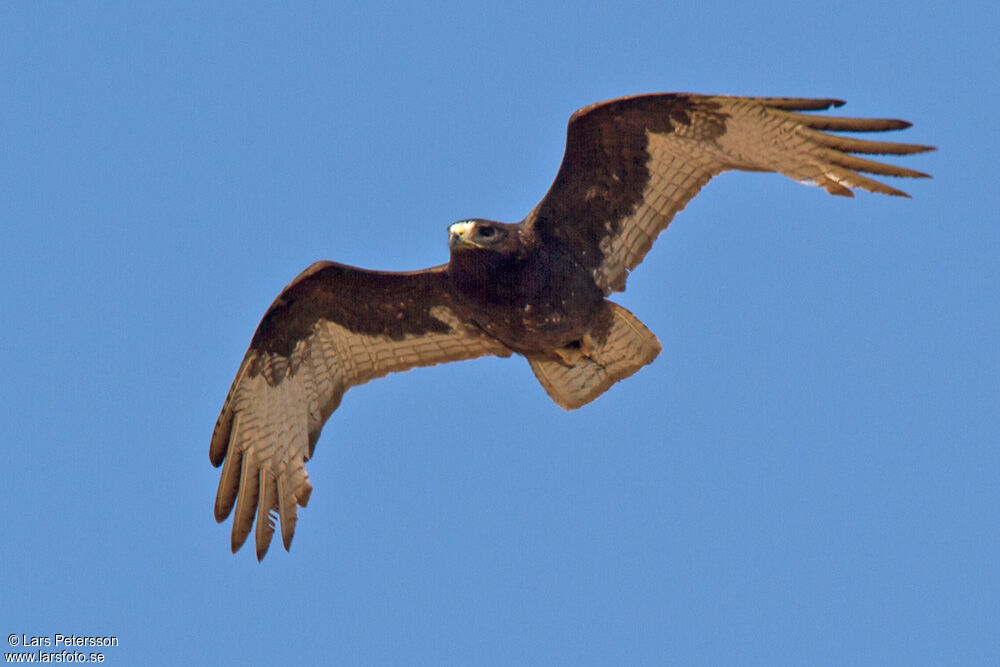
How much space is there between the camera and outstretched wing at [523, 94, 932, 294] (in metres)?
11.0

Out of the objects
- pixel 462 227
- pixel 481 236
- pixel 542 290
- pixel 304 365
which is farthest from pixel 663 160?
pixel 304 365

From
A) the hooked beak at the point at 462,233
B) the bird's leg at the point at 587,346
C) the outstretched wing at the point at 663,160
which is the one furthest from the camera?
the bird's leg at the point at 587,346

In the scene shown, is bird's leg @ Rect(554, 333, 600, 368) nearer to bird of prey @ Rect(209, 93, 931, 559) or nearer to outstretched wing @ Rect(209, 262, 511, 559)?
bird of prey @ Rect(209, 93, 931, 559)

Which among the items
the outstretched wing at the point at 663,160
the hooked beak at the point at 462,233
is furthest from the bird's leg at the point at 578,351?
the hooked beak at the point at 462,233

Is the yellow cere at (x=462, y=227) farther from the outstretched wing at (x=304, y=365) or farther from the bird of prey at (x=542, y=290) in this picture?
the outstretched wing at (x=304, y=365)

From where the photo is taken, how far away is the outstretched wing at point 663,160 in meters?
11.0

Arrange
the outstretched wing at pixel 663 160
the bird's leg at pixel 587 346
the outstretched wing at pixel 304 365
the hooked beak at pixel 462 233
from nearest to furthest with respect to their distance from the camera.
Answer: the outstretched wing at pixel 663 160 → the hooked beak at pixel 462 233 → the bird's leg at pixel 587 346 → the outstretched wing at pixel 304 365

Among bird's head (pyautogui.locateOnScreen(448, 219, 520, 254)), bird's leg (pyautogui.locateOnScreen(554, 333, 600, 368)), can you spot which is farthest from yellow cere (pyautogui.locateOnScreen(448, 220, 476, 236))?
bird's leg (pyautogui.locateOnScreen(554, 333, 600, 368))

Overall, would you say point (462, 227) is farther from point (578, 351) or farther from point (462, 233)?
point (578, 351)

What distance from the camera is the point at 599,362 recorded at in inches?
484

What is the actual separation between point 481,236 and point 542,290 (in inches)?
28.6

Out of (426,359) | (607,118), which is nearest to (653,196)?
(607,118)

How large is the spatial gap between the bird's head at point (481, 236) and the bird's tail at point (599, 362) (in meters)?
1.18

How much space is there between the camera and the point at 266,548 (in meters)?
12.4
